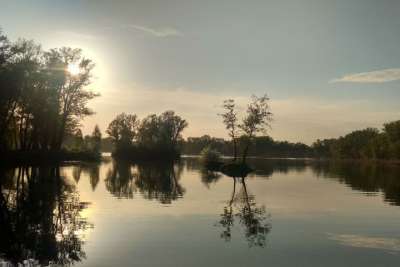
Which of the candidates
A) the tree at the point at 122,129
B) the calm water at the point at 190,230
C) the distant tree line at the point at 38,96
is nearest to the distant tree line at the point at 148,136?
the tree at the point at 122,129

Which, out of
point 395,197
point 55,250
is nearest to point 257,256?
point 55,250

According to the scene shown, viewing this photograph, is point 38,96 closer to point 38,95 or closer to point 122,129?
point 38,95

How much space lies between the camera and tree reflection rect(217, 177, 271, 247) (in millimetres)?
20280

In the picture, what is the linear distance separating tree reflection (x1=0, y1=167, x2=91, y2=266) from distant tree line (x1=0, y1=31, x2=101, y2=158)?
104 feet

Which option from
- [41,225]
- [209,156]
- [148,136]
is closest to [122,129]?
[148,136]

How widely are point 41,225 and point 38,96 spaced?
57.1 m

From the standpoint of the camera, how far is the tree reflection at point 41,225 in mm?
15539

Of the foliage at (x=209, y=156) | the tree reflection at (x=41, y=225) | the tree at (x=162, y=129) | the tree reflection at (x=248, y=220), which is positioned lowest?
the tree reflection at (x=248, y=220)

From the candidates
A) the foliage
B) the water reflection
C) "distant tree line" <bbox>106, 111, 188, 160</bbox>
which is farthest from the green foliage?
"distant tree line" <bbox>106, 111, 188, 160</bbox>

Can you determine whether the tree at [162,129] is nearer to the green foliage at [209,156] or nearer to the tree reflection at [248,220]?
the green foliage at [209,156]

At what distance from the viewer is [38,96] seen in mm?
73812

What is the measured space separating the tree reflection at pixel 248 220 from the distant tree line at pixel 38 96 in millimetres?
41543

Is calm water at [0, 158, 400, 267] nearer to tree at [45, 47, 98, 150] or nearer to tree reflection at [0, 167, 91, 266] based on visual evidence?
tree reflection at [0, 167, 91, 266]

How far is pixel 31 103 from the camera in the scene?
72312mm
